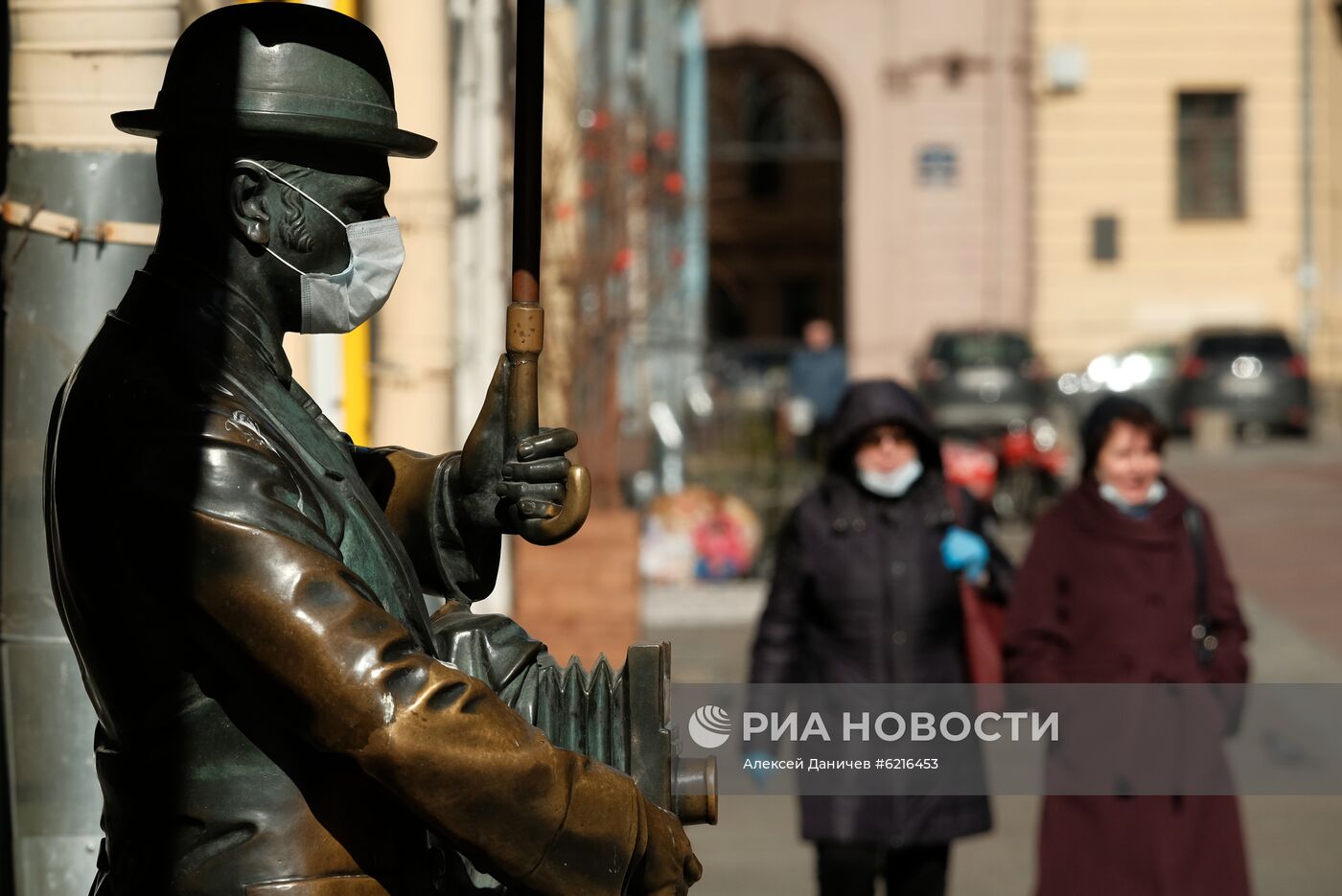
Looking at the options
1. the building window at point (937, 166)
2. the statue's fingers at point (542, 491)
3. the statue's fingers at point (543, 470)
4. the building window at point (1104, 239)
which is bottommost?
the statue's fingers at point (542, 491)

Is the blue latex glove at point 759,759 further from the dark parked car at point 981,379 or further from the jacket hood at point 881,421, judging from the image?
the dark parked car at point 981,379

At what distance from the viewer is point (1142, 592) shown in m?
5.45

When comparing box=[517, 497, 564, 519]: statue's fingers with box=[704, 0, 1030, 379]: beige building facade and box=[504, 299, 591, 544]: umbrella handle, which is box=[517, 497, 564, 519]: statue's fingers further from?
box=[704, 0, 1030, 379]: beige building facade

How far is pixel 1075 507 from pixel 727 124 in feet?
100

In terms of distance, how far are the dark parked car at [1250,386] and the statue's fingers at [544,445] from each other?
22.1 m

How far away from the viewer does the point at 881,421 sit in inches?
227

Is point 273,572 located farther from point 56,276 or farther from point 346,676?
point 56,276

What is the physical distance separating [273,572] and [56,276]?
161 cm

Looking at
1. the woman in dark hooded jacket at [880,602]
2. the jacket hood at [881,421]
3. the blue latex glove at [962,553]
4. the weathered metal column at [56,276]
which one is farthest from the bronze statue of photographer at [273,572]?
the jacket hood at [881,421]

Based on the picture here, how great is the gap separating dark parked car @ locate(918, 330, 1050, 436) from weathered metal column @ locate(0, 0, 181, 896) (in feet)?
57.8

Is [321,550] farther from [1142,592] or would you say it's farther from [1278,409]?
[1278,409]

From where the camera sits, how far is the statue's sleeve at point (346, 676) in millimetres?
1957

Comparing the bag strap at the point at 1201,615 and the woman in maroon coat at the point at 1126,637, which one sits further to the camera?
the bag strap at the point at 1201,615

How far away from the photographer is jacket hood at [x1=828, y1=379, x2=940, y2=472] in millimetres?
5777
